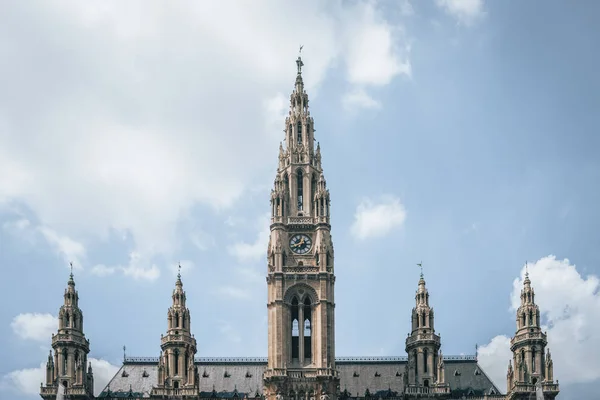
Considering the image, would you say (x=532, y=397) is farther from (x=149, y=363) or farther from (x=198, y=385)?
(x=149, y=363)

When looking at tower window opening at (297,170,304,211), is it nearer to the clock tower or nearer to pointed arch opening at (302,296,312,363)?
the clock tower

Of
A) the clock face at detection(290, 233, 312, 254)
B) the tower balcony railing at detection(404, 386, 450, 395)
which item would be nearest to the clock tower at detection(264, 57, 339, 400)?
the clock face at detection(290, 233, 312, 254)

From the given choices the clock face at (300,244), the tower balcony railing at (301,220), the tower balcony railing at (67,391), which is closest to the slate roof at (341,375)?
the tower balcony railing at (67,391)

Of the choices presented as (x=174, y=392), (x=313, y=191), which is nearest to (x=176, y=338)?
(x=174, y=392)

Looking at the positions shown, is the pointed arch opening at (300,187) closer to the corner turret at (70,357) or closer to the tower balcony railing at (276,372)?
the tower balcony railing at (276,372)

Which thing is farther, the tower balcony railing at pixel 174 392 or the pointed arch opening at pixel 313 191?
the pointed arch opening at pixel 313 191

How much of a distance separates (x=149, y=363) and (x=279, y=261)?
2607 cm

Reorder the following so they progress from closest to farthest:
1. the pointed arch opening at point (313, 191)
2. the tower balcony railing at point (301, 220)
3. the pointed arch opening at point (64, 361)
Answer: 1. the pointed arch opening at point (64, 361)
2. the tower balcony railing at point (301, 220)
3. the pointed arch opening at point (313, 191)

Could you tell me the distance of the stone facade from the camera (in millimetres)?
150250

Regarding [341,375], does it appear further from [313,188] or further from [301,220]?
[313,188]

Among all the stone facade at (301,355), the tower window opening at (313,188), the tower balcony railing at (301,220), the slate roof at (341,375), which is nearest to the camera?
the stone facade at (301,355)

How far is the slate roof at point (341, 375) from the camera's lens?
525 feet

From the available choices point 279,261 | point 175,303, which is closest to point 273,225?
point 279,261

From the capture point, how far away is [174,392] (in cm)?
15225
